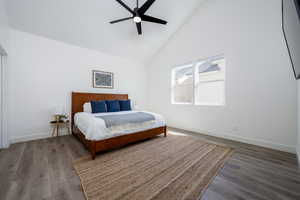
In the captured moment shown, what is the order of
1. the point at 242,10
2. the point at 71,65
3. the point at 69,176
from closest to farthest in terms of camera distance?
the point at 69,176 → the point at 242,10 → the point at 71,65

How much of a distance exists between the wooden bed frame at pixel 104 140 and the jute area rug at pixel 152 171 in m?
0.16

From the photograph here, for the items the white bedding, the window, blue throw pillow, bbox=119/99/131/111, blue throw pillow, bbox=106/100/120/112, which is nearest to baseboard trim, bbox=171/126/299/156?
the window

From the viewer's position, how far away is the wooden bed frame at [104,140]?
2177mm

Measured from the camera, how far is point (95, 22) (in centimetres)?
319

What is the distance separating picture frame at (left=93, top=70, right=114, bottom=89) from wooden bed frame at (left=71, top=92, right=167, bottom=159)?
35 centimetres

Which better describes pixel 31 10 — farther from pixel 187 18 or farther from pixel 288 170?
pixel 288 170

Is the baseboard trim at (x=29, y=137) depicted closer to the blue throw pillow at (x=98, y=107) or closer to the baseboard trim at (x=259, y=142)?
the blue throw pillow at (x=98, y=107)

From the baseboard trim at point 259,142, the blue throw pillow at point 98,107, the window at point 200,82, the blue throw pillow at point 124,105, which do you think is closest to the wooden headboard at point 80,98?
the blue throw pillow at point 98,107

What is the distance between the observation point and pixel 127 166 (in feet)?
6.10

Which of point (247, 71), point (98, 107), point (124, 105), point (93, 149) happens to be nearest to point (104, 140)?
point (93, 149)

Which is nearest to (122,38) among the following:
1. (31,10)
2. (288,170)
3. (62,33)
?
(62,33)

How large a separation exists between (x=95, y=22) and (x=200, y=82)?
Answer: 11.7 feet

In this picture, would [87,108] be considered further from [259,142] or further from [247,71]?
[259,142]

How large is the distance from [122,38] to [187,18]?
91.1 inches
